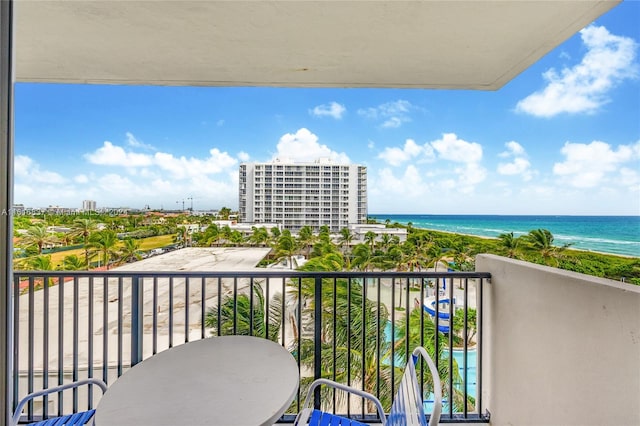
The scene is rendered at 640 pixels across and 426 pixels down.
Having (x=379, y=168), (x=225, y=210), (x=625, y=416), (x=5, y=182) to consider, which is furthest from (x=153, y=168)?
(x=625, y=416)

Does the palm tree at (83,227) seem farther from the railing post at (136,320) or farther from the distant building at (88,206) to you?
the railing post at (136,320)

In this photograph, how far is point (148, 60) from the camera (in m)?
1.86

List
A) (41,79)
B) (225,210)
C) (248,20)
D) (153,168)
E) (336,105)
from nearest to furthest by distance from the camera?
(248,20) → (41,79) → (225,210) → (153,168) → (336,105)

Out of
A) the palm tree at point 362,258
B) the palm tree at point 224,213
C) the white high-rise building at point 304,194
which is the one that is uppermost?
the white high-rise building at point 304,194

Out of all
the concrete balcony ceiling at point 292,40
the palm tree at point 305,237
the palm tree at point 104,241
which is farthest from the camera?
the palm tree at point 305,237

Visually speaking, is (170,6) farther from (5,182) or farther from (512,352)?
(512,352)

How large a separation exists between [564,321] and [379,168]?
610 inches

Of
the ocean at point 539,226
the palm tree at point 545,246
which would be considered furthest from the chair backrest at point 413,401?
the palm tree at point 545,246

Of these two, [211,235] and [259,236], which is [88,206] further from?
[259,236]

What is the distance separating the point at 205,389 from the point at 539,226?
2276 centimetres

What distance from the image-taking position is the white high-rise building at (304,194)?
759 cm

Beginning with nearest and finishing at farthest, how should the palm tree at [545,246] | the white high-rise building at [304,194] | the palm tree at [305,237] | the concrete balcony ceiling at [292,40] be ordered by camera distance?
the concrete balcony ceiling at [292,40] < the white high-rise building at [304,194] < the palm tree at [305,237] < the palm tree at [545,246]

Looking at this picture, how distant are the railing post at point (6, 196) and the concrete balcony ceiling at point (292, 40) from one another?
650 mm

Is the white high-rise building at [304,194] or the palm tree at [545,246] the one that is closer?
the white high-rise building at [304,194]
